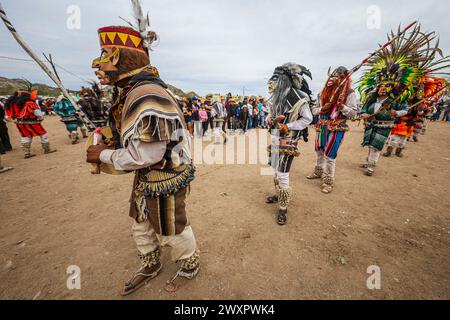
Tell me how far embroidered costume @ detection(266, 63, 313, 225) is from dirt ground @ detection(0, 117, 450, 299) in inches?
28.5

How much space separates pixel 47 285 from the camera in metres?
2.11

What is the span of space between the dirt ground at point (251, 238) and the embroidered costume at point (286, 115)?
0.72 m

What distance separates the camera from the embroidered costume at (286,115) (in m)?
2.76

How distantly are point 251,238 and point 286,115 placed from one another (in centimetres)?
187

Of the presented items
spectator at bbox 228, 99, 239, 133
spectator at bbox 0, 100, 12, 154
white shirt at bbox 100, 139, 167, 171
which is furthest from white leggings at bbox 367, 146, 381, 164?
spectator at bbox 0, 100, 12, 154

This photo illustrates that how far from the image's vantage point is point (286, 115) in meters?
2.90

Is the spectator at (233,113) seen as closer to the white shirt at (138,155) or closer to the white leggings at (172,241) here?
the white leggings at (172,241)

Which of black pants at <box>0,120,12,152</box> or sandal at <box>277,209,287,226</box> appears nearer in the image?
sandal at <box>277,209,287,226</box>

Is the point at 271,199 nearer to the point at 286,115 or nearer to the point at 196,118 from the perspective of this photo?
the point at 286,115

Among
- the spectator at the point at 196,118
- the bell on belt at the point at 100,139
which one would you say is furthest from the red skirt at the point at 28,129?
the bell on belt at the point at 100,139

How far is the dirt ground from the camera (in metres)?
2.04

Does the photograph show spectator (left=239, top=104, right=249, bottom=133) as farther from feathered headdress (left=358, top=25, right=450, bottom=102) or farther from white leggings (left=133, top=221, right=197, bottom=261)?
white leggings (left=133, top=221, right=197, bottom=261)

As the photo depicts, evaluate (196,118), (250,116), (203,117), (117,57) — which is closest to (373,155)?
(117,57)
